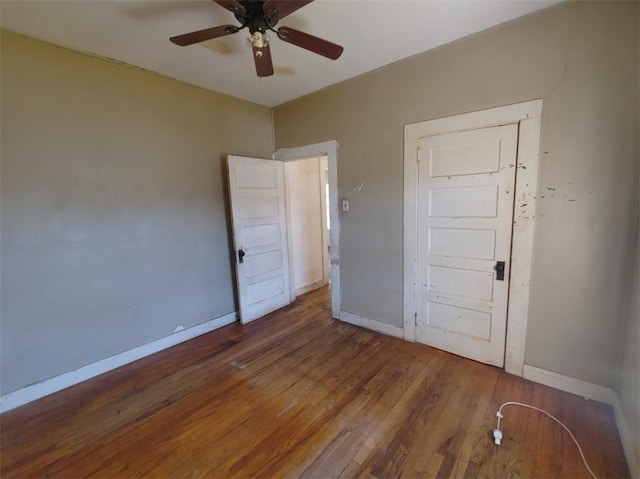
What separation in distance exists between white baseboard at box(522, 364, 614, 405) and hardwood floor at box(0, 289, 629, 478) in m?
0.05

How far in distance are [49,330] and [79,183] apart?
1.16m

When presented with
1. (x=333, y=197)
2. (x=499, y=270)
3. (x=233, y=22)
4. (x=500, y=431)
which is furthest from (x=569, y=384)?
(x=233, y=22)

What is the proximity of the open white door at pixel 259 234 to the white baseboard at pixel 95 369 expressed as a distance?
1.70ft

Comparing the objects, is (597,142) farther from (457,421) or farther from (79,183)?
(79,183)

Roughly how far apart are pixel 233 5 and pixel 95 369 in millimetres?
2877

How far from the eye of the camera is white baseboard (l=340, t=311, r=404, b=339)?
2795 millimetres

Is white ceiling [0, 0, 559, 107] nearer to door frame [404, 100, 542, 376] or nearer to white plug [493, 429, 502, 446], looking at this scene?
door frame [404, 100, 542, 376]

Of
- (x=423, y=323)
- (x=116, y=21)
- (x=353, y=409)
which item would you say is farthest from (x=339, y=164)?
(x=353, y=409)

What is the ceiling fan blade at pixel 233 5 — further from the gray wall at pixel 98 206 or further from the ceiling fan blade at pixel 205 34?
the gray wall at pixel 98 206

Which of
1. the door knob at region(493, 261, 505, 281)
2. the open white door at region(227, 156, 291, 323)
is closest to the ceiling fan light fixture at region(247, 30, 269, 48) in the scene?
the open white door at region(227, 156, 291, 323)

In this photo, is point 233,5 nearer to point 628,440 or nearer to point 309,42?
point 309,42

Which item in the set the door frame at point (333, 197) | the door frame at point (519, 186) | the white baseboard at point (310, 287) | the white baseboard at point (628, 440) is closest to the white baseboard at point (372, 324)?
the door frame at point (333, 197)

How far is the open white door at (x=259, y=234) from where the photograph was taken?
309cm

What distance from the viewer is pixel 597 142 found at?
1.73 metres
